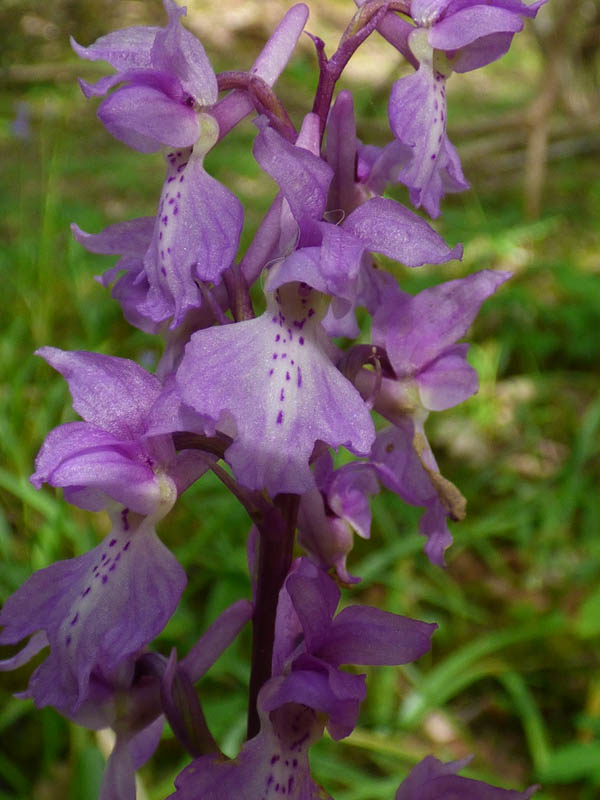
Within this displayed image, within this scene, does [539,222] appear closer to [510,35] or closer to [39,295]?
[39,295]

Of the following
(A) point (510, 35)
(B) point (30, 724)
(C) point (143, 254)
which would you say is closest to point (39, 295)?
(B) point (30, 724)

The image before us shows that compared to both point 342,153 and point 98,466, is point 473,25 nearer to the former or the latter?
point 342,153

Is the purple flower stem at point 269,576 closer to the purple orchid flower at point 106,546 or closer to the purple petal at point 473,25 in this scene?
the purple orchid flower at point 106,546

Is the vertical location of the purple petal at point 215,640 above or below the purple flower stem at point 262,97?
below

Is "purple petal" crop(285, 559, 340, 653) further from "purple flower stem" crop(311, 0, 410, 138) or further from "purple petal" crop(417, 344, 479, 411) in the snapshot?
"purple flower stem" crop(311, 0, 410, 138)

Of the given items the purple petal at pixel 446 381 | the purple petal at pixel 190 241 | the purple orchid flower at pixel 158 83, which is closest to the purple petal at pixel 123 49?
the purple orchid flower at pixel 158 83

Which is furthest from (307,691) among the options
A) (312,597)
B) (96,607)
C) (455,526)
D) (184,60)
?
(455,526)
